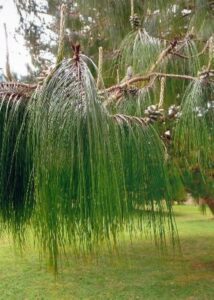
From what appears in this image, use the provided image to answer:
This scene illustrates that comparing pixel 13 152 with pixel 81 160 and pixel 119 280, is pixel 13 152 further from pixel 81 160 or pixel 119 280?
pixel 119 280

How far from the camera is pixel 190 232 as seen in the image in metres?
7.54

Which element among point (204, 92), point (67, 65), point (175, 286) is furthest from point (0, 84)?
point (175, 286)

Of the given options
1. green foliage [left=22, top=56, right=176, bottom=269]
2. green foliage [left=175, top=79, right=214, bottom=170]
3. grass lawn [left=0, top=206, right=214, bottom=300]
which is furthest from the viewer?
grass lawn [left=0, top=206, right=214, bottom=300]

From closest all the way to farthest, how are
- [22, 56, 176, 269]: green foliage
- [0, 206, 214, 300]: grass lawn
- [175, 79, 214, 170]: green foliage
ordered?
[22, 56, 176, 269]: green foliage, [175, 79, 214, 170]: green foliage, [0, 206, 214, 300]: grass lawn

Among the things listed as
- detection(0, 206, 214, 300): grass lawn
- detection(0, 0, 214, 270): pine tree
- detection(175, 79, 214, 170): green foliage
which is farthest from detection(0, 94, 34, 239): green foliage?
detection(0, 206, 214, 300): grass lawn

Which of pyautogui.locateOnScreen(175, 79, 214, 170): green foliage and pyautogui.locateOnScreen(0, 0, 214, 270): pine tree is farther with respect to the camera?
pyautogui.locateOnScreen(175, 79, 214, 170): green foliage

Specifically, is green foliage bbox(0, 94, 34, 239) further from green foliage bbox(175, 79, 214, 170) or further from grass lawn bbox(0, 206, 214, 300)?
grass lawn bbox(0, 206, 214, 300)

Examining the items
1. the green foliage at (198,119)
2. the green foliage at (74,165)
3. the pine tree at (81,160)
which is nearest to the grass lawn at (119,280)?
the green foliage at (198,119)

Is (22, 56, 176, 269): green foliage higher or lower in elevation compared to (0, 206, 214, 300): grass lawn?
higher

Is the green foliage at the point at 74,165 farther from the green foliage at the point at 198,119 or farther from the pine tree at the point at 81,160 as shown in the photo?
the green foliage at the point at 198,119

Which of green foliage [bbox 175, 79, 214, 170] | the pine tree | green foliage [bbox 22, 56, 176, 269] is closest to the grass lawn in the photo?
green foliage [bbox 175, 79, 214, 170]

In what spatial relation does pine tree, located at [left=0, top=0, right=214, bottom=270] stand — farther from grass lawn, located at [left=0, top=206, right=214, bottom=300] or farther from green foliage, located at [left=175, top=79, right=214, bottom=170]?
grass lawn, located at [left=0, top=206, right=214, bottom=300]

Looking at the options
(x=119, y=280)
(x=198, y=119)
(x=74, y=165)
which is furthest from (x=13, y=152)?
(x=119, y=280)

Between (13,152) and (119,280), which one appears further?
(119,280)
